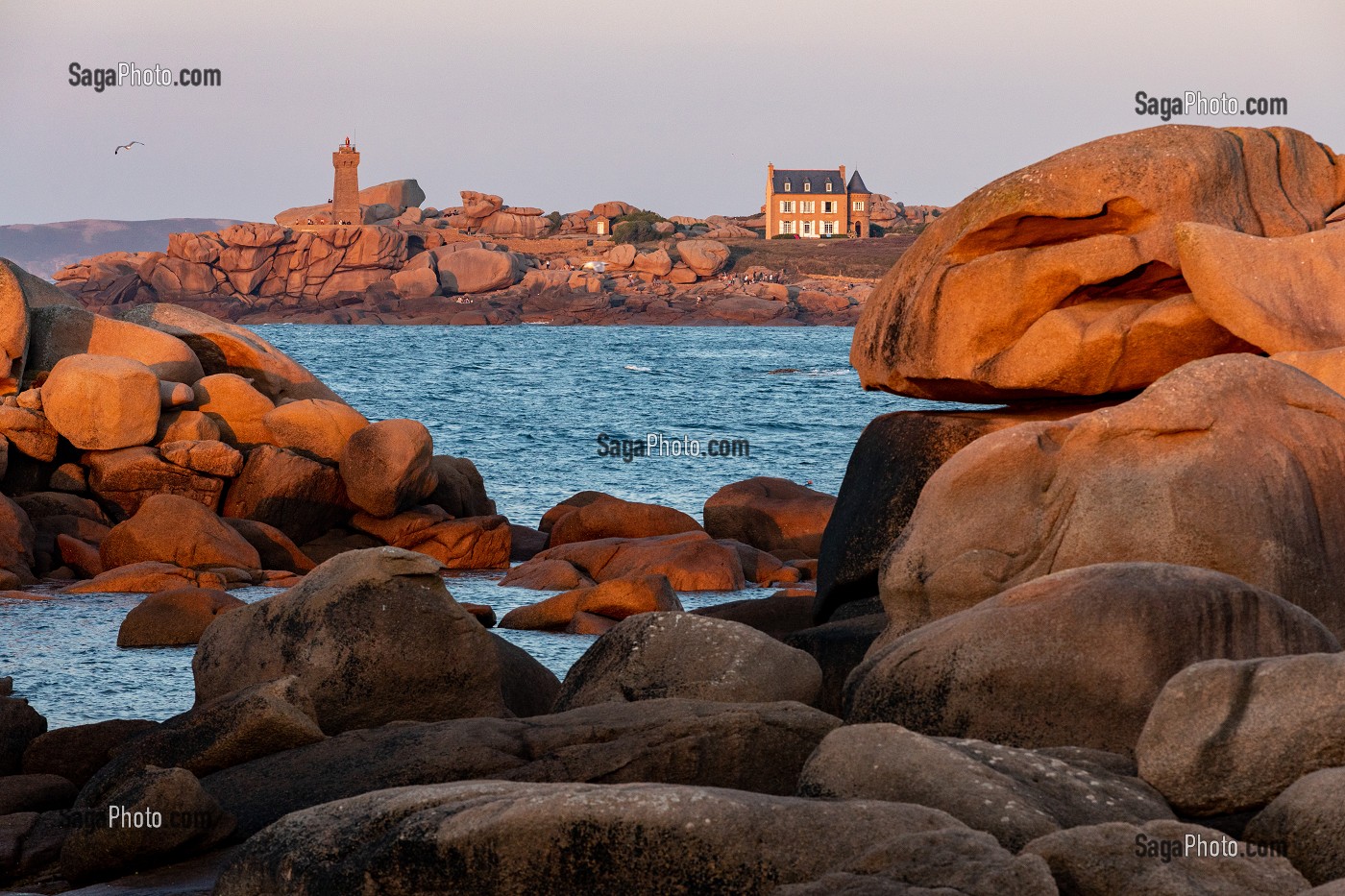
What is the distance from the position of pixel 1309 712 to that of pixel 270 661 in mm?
6331

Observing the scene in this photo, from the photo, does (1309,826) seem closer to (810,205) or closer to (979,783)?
(979,783)

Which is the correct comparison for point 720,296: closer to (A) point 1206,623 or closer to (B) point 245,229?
(B) point 245,229

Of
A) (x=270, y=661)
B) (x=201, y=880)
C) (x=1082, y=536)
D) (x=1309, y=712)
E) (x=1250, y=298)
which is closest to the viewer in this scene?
(x=1309, y=712)

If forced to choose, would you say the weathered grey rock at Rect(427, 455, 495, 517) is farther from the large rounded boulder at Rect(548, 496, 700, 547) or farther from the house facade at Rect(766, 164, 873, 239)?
the house facade at Rect(766, 164, 873, 239)

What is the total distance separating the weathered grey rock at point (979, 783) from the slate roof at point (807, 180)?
5653 inches

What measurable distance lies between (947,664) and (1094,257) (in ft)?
16.8

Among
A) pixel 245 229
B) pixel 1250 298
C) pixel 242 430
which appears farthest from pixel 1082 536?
pixel 245 229

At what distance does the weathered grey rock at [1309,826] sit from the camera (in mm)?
5379

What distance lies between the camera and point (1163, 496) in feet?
28.6

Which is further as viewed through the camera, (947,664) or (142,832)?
(947,664)

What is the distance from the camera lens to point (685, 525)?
20.8 metres

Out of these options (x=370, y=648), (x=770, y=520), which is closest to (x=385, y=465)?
(x=770, y=520)

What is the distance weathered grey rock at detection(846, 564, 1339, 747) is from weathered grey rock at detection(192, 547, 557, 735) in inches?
134

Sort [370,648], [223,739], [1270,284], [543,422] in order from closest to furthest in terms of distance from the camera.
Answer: [223,739] → [370,648] → [1270,284] → [543,422]
